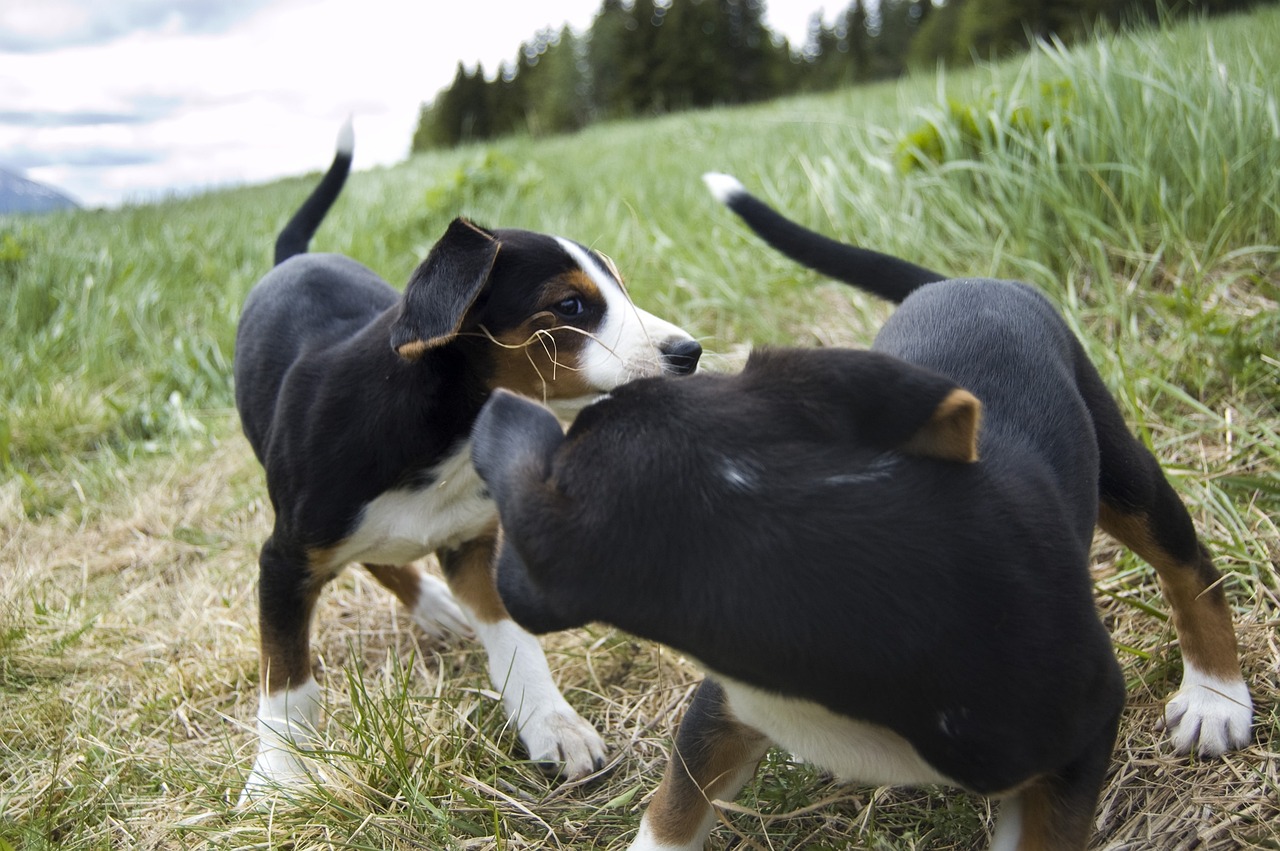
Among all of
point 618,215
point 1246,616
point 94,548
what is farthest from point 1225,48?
point 94,548

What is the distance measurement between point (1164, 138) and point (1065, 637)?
A: 12.6ft

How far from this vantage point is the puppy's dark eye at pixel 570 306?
107 inches

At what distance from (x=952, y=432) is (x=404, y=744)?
167 centimetres

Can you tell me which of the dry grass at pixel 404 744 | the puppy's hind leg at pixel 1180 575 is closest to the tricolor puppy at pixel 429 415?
the dry grass at pixel 404 744

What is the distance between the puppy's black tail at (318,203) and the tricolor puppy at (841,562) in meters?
2.92

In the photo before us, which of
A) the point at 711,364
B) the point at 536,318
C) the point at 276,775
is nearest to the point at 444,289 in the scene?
the point at 536,318

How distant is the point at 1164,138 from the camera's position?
179 inches

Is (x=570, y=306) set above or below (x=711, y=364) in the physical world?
above

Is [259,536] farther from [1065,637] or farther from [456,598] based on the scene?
[1065,637]

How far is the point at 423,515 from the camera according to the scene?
282cm

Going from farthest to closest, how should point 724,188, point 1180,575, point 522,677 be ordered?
1. point 724,188
2. point 522,677
3. point 1180,575

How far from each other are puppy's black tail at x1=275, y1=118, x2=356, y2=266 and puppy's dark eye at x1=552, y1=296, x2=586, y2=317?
193 centimetres

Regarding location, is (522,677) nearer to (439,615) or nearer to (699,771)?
(439,615)

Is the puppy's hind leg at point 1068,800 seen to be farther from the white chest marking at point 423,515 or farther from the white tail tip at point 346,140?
the white tail tip at point 346,140
